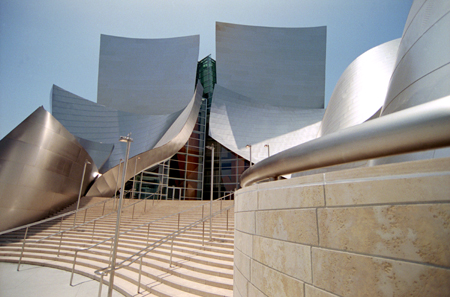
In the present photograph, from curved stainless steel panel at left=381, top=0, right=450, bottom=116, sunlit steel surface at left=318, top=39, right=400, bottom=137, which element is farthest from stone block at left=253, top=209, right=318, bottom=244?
sunlit steel surface at left=318, top=39, right=400, bottom=137

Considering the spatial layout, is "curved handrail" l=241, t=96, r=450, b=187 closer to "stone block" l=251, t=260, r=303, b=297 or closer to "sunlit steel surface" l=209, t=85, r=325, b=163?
"stone block" l=251, t=260, r=303, b=297

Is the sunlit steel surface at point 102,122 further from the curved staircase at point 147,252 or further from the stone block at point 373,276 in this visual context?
the stone block at point 373,276

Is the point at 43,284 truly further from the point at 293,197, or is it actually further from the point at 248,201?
the point at 293,197

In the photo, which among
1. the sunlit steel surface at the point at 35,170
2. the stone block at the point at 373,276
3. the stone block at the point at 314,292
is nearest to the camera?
the stone block at the point at 373,276

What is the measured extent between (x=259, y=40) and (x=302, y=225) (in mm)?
34299

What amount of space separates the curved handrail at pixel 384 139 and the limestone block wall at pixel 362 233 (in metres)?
0.14

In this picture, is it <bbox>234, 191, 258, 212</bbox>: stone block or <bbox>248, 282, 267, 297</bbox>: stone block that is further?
<bbox>234, 191, 258, 212</bbox>: stone block

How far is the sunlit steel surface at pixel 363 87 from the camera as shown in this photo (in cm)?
1186

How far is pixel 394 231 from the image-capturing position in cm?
153

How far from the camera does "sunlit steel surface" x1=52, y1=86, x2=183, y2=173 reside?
23.4 meters

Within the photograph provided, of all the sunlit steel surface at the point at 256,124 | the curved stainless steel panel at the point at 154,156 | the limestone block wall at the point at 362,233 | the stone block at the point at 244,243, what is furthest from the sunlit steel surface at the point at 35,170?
the limestone block wall at the point at 362,233

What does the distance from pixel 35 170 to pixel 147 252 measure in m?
10.3

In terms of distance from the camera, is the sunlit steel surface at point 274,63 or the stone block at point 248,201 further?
the sunlit steel surface at point 274,63

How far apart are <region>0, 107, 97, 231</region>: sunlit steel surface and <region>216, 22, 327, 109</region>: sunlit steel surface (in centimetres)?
1946
